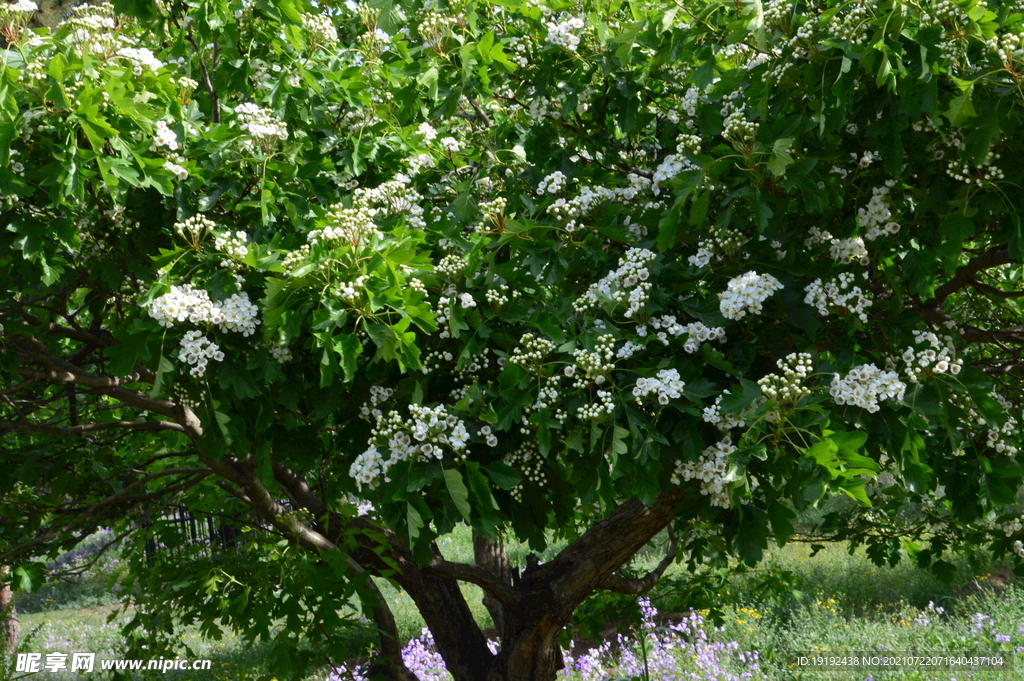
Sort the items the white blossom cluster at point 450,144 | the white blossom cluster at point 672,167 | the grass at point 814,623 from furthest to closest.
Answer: the grass at point 814,623 → the white blossom cluster at point 450,144 → the white blossom cluster at point 672,167

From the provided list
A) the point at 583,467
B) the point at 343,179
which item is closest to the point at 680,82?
the point at 343,179

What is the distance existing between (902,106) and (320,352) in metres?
2.01

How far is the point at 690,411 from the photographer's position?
262 centimetres

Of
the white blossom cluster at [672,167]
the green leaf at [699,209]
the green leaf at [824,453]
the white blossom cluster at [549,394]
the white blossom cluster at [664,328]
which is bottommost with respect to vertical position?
the green leaf at [824,453]

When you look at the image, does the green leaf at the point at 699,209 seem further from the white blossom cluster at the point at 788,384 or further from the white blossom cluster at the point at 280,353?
the white blossom cluster at the point at 280,353

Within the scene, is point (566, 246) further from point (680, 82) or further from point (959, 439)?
point (959, 439)

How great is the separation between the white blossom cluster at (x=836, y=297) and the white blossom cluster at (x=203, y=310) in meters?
1.90

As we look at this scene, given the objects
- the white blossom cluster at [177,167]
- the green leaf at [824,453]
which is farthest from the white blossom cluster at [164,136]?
the green leaf at [824,453]

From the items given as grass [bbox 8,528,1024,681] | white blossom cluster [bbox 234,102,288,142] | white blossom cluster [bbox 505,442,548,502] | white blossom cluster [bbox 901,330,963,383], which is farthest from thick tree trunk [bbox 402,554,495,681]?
white blossom cluster [bbox 901,330,963,383]

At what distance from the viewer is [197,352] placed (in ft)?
9.20

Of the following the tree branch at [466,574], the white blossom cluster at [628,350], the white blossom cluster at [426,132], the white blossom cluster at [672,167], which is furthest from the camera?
the tree branch at [466,574]

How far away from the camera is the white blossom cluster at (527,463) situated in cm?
307

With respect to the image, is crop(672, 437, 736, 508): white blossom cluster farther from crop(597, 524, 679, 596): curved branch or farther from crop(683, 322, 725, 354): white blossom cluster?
crop(597, 524, 679, 596): curved branch

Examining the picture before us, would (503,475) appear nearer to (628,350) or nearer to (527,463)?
(527,463)
